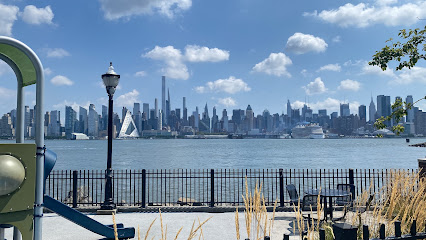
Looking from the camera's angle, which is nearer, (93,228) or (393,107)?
(93,228)

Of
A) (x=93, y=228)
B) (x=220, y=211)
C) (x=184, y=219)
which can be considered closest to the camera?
(x=93, y=228)

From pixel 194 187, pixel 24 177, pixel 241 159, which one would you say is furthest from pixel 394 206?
pixel 241 159

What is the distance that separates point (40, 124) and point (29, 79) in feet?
4.61

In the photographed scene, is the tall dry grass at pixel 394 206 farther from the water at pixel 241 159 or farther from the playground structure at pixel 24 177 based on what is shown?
the water at pixel 241 159

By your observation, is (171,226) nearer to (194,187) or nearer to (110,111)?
(110,111)

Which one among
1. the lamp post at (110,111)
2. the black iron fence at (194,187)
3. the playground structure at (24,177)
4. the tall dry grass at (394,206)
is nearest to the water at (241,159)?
the black iron fence at (194,187)

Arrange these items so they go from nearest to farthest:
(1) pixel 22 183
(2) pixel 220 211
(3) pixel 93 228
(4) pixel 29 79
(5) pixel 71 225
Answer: (1) pixel 22 183, (4) pixel 29 79, (3) pixel 93 228, (5) pixel 71 225, (2) pixel 220 211

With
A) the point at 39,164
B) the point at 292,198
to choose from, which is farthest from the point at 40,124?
the point at 292,198

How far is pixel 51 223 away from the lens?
9.18m

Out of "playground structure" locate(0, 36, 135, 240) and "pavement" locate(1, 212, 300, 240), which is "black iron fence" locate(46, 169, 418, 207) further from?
"playground structure" locate(0, 36, 135, 240)

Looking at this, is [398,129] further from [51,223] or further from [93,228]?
[51,223]

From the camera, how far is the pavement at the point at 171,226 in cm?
795

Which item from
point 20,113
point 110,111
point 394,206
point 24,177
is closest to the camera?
point 24,177

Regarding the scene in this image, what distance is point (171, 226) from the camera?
9.02 metres
